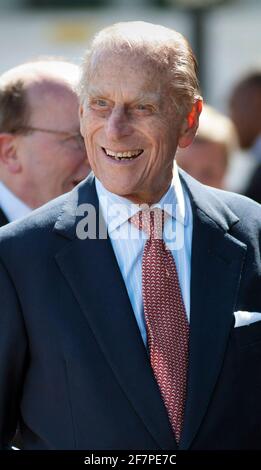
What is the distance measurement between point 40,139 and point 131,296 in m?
1.36

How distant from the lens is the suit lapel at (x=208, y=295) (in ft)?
10.1

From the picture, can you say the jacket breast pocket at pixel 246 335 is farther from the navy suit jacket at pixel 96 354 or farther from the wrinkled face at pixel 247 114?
the wrinkled face at pixel 247 114

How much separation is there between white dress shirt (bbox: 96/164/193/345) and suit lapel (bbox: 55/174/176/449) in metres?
0.05

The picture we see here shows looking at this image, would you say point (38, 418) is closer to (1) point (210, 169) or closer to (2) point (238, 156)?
(1) point (210, 169)

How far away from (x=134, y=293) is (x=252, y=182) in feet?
11.2

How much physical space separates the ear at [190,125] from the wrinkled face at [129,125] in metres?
0.07

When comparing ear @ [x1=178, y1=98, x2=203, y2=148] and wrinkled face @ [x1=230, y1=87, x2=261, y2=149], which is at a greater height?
ear @ [x1=178, y1=98, x2=203, y2=148]

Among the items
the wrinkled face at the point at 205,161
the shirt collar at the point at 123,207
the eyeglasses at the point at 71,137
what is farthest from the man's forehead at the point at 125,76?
the wrinkled face at the point at 205,161

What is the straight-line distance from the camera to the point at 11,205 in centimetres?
428

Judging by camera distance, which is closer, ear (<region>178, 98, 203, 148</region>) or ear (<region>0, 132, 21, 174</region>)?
ear (<region>178, 98, 203, 148</region>)

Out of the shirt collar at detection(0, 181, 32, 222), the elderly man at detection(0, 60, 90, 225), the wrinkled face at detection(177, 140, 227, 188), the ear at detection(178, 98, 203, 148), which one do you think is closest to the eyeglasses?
the elderly man at detection(0, 60, 90, 225)

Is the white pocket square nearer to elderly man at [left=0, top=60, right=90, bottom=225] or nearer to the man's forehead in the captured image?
the man's forehead

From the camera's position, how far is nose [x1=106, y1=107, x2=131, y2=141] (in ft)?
10.3

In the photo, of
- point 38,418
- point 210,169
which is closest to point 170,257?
point 38,418
